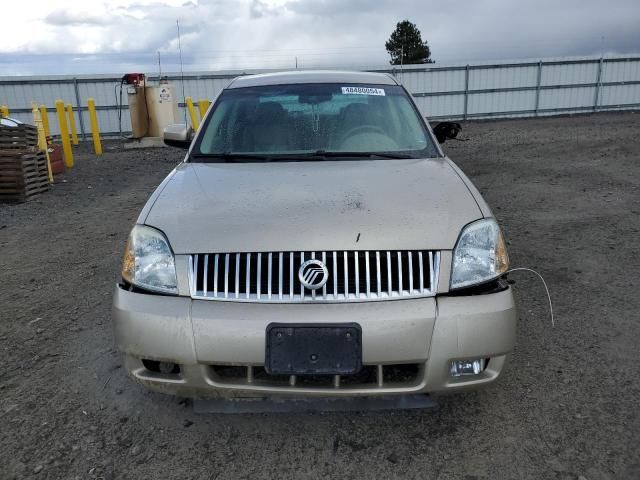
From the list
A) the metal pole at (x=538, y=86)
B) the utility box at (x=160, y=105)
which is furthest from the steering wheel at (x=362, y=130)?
the metal pole at (x=538, y=86)

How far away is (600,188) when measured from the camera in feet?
23.9

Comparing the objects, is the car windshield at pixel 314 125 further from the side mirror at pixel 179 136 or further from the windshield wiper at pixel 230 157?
the side mirror at pixel 179 136

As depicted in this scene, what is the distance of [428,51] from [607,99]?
29.3 meters

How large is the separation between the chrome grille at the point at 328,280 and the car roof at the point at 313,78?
1980mm

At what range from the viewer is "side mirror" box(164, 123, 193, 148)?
12.7 feet

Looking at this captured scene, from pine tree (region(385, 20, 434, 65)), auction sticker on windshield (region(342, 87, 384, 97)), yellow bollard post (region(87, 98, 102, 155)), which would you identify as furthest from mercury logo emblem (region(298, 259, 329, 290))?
pine tree (region(385, 20, 434, 65))

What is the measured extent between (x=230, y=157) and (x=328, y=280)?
1374 millimetres

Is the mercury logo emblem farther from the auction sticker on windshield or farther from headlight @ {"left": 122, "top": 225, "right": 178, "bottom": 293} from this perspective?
the auction sticker on windshield

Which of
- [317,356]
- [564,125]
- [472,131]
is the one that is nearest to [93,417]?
[317,356]

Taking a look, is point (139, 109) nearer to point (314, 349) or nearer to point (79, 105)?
point (79, 105)

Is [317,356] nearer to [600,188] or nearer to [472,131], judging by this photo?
[600,188]

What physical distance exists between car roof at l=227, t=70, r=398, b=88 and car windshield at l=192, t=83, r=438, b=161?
0.08 m

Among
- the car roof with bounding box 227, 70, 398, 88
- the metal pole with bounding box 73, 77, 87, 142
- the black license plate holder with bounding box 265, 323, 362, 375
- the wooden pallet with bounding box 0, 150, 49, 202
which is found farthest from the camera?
the metal pole with bounding box 73, 77, 87, 142

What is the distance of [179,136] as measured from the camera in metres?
3.87
